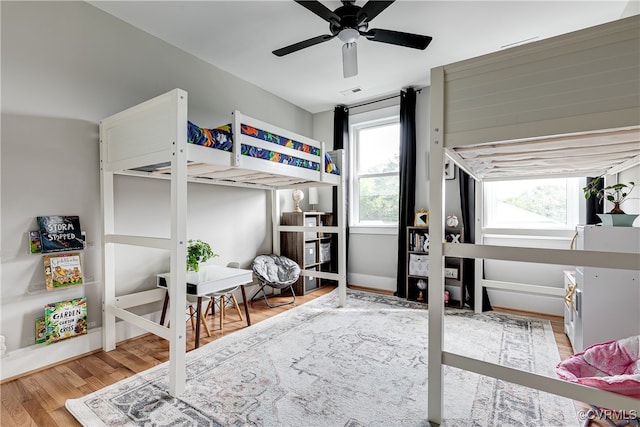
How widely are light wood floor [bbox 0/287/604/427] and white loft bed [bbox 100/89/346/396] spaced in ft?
0.63

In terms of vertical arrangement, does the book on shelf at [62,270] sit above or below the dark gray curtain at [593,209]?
below

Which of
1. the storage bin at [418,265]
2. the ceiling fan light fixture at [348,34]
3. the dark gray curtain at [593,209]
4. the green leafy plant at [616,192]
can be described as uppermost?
the ceiling fan light fixture at [348,34]

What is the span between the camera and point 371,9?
1889 millimetres

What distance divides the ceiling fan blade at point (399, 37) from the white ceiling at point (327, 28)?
27 cm

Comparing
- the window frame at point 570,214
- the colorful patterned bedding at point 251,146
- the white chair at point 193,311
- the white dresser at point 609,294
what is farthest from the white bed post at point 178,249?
the window frame at point 570,214

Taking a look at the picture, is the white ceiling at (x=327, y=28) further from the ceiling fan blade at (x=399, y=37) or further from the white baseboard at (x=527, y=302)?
the white baseboard at (x=527, y=302)

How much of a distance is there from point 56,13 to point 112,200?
1.28 metres

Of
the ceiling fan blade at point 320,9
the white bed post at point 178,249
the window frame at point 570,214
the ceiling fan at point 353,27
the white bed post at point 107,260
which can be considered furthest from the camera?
the window frame at point 570,214

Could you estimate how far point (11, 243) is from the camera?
183 cm

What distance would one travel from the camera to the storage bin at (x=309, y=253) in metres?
3.74

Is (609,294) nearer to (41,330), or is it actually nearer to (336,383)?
(336,383)

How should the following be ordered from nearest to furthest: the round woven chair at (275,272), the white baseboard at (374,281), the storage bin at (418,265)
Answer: the round woven chair at (275,272) < the storage bin at (418,265) < the white baseboard at (374,281)

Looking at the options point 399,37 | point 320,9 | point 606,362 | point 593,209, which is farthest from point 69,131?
point 593,209

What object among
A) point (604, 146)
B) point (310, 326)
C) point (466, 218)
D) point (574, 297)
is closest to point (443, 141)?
point (604, 146)
